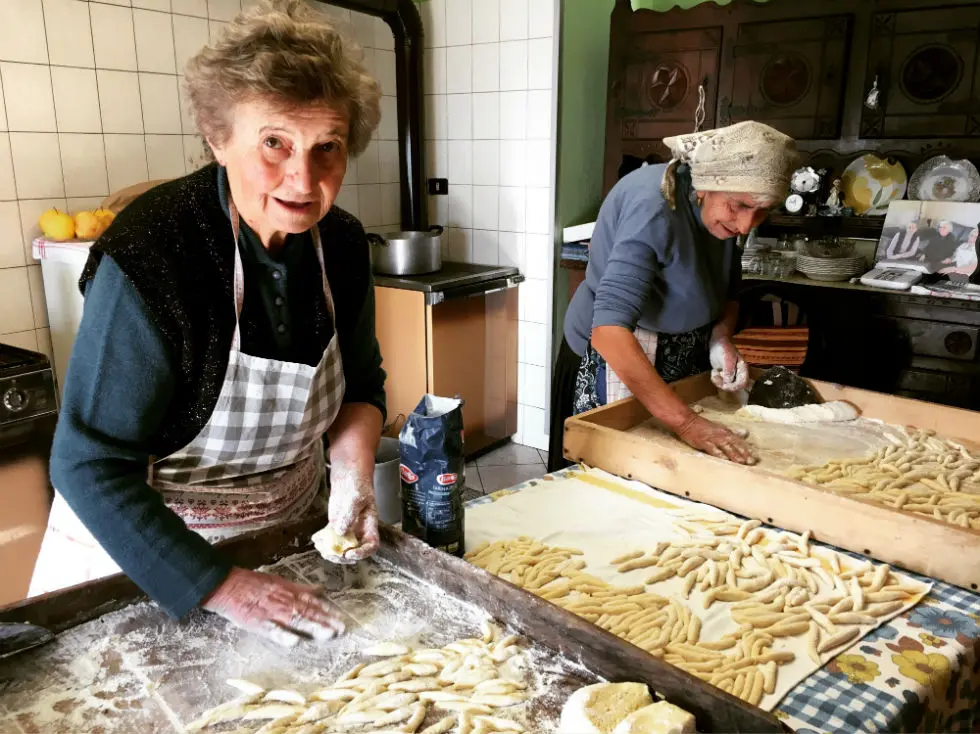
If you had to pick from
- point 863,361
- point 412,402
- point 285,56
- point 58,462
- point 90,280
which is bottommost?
point 412,402

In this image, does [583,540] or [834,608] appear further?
[583,540]

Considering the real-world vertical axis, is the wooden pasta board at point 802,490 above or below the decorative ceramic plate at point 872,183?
below

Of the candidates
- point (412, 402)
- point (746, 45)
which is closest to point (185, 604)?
point (412, 402)

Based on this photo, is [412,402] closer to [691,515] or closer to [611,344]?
A: [611,344]

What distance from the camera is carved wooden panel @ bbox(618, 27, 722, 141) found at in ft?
11.5

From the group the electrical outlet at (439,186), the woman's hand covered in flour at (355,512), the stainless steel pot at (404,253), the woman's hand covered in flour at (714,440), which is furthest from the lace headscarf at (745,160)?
the electrical outlet at (439,186)

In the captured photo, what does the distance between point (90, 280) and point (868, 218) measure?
10.9 feet

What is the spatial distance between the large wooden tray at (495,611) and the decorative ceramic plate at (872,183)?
10.2 feet

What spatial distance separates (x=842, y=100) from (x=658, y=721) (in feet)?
10.5

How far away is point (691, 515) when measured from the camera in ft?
4.95

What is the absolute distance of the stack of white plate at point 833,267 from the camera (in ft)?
10.8

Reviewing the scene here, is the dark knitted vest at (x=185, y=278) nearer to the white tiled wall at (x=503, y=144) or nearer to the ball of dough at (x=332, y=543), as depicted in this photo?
the ball of dough at (x=332, y=543)

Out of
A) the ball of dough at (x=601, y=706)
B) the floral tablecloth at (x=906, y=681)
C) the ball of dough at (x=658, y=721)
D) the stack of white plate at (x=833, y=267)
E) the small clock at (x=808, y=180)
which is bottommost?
the floral tablecloth at (x=906, y=681)

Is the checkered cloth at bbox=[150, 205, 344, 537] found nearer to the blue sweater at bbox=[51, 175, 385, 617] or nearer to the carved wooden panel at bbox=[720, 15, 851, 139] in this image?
the blue sweater at bbox=[51, 175, 385, 617]
